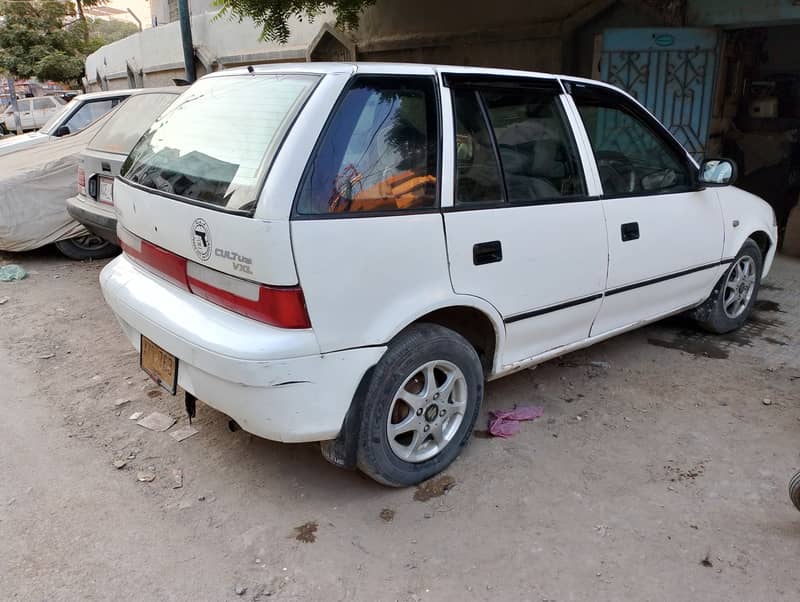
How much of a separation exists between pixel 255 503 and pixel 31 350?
258 cm

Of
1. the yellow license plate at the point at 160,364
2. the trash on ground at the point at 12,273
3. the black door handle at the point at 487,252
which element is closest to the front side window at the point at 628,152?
the black door handle at the point at 487,252

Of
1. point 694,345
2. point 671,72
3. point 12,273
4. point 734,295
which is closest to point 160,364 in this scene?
point 694,345

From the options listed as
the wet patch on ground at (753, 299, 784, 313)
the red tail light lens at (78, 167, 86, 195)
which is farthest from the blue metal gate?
the red tail light lens at (78, 167, 86, 195)

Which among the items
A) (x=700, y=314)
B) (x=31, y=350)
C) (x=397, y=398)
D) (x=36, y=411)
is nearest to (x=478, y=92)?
(x=397, y=398)

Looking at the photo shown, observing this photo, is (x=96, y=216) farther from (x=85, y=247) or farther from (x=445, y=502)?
(x=445, y=502)

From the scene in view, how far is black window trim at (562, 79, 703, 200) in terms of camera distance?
346cm

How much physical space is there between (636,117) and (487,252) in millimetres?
1585

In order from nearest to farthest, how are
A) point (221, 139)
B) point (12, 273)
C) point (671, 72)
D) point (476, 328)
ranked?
point (221, 139) → point (476, 328) → point (12, 273) → point (671, 72)

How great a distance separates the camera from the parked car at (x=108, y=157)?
18.1ft

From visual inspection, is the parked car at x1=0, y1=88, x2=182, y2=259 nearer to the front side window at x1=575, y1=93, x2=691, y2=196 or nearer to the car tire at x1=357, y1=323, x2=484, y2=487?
the front side window at x1=575, y1=93, x2=691, y2=196

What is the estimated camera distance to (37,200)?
6.47 meters

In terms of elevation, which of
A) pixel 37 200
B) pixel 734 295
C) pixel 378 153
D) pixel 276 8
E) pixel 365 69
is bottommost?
pixel 734 295

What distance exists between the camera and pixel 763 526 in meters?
2.73

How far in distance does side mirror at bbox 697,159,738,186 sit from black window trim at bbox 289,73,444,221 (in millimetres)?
1976
